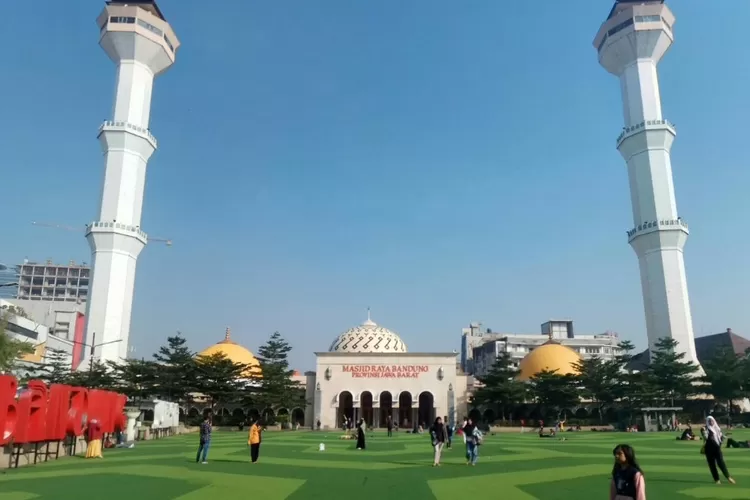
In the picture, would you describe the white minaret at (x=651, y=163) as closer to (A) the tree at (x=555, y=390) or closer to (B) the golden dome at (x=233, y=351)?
(A) the tree at (x=555, y=390)

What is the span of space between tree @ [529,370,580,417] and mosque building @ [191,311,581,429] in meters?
4.51

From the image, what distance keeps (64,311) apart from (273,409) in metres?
41.0

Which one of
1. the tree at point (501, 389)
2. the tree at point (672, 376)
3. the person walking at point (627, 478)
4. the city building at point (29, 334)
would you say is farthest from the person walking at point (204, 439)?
the tree at point (672, 376)

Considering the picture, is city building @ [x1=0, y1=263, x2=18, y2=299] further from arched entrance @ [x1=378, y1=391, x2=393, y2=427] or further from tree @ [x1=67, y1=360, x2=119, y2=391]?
arched entrance @ [x1=378, y1=391, x2=393, y2=427]

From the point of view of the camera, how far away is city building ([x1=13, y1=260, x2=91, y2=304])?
4112 inches

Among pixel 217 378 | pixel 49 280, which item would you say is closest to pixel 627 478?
pixel 217 378

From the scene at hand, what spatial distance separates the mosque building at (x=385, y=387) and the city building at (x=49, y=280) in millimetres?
72863

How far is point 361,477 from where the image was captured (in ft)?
39.6

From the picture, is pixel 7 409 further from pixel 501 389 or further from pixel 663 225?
pixel 663 225

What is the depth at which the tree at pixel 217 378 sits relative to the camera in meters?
40.0

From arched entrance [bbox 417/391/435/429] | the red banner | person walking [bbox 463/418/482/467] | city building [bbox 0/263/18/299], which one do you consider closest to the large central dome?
arched entrance [bbox 417/391/435/429]

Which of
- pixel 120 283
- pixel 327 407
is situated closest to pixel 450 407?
pixel 327 407

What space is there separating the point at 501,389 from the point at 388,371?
957 centimetres

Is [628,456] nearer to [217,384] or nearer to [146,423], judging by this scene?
[146,423]
